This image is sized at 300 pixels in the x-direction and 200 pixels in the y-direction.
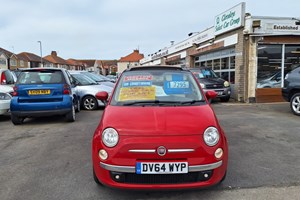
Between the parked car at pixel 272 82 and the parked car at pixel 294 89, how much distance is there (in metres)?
3.58

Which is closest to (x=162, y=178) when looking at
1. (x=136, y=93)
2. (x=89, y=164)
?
(x=136, y=93)

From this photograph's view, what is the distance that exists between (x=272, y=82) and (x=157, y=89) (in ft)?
33.0

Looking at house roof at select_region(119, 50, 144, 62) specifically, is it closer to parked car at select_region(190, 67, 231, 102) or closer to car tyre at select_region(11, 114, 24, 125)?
parked car at select_region(190, 67, 231, 102)

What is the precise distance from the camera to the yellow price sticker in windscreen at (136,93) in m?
3.84

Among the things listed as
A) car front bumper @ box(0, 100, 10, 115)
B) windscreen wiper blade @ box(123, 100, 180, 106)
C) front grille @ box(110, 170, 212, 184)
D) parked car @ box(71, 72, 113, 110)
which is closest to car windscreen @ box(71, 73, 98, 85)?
parked car @ box(71, 72, 113, 110)

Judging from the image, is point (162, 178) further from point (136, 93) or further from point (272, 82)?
point (272, 82)

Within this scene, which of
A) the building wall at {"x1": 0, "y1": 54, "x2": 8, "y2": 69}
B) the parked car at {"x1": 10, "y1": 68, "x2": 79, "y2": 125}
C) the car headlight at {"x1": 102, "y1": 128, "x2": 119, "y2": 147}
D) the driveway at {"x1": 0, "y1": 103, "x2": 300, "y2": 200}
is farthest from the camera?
the building wall at {"x1": 0, "y1": 54, "x2": 8, "y2": 69}

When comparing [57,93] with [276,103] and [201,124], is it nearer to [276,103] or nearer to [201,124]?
[201,124]

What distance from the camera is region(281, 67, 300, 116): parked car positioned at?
839 centimetres

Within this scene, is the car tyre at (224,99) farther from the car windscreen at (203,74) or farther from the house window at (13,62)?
the house window at (13,62)

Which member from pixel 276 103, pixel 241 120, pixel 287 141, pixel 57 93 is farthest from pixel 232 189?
pixel 276 103

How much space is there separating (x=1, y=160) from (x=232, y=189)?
379 cm

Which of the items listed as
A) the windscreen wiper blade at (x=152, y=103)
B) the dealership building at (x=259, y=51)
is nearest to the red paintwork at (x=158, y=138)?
the windscreen wiper blade at (x=152, y=103)

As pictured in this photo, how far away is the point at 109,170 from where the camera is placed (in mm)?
2982
